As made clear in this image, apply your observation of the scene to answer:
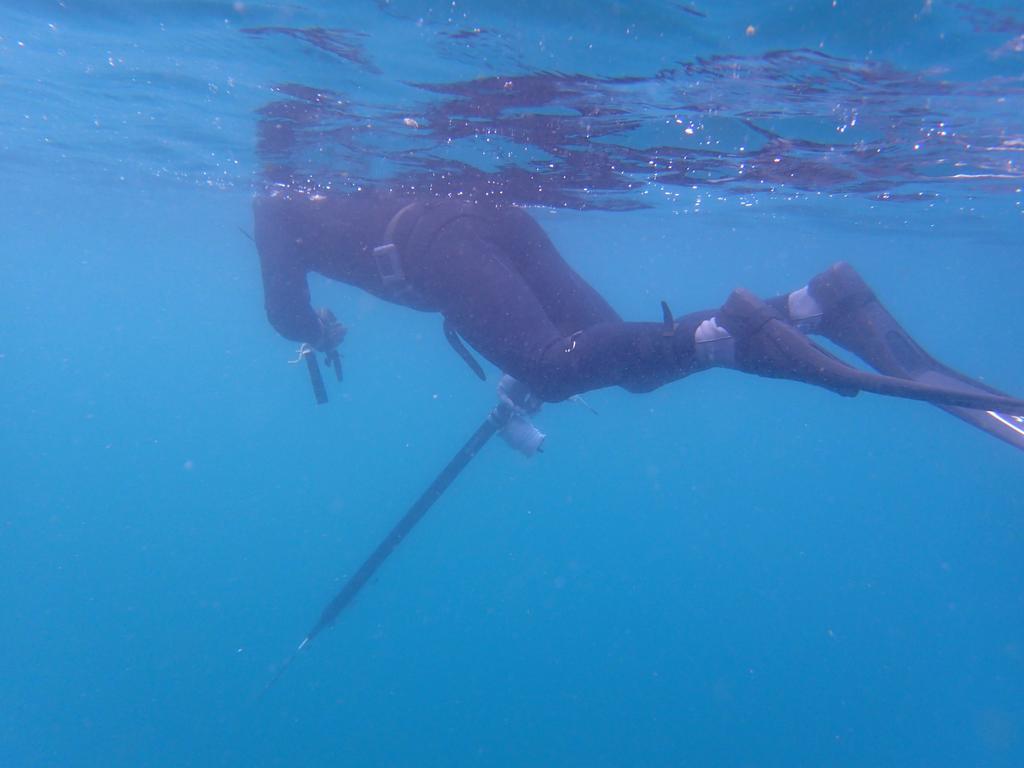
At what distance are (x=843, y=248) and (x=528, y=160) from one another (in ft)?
77.6

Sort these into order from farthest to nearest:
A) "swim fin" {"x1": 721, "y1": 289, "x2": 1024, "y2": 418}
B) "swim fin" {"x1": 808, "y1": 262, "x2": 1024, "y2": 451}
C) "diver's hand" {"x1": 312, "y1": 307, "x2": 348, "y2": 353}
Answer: "diver's hand" {"x1": 312, "y1": 307, "x2": 348, "y2": 353} → "swim fin" {"x1": 808, "y1": 262, "x2": 1024, "y2": 451} → "swim fin" {"x1": 721, "y1": 289, "x2": 1024, "y2": 418}

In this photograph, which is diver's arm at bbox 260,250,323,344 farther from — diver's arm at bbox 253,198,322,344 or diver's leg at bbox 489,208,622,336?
diver's leg at bbox 489,208,622,336

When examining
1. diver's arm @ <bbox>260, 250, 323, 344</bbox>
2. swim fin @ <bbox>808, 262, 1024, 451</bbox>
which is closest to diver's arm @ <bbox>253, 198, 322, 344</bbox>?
diver's arm @ <bbox>260, 250, 323, 344</bbox>

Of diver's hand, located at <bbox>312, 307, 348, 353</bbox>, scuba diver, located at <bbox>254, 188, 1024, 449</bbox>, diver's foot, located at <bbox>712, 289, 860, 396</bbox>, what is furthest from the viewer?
diver's hand, located at <bbox>312, 307, 348, 353</bbox>

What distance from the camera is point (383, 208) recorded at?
6016mm

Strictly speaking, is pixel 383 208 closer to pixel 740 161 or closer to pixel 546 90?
pixel 546 90

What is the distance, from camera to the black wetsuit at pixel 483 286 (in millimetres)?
4082

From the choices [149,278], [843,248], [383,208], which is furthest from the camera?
[149,278]

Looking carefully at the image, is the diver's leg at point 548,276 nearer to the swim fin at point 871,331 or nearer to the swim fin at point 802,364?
the swim fin at point 871,331

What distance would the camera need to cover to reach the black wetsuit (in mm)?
4082

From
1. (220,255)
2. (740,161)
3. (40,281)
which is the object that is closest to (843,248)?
(740,161)

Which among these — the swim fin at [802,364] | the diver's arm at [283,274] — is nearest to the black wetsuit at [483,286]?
the diver's arm at [283,274]

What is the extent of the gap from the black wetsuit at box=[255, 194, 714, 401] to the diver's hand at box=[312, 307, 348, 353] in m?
0.11

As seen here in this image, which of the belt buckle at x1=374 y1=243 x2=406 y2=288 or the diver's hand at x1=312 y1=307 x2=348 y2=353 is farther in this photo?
the diver's hand at x1=312 y1=307 x2=348 y2=353
